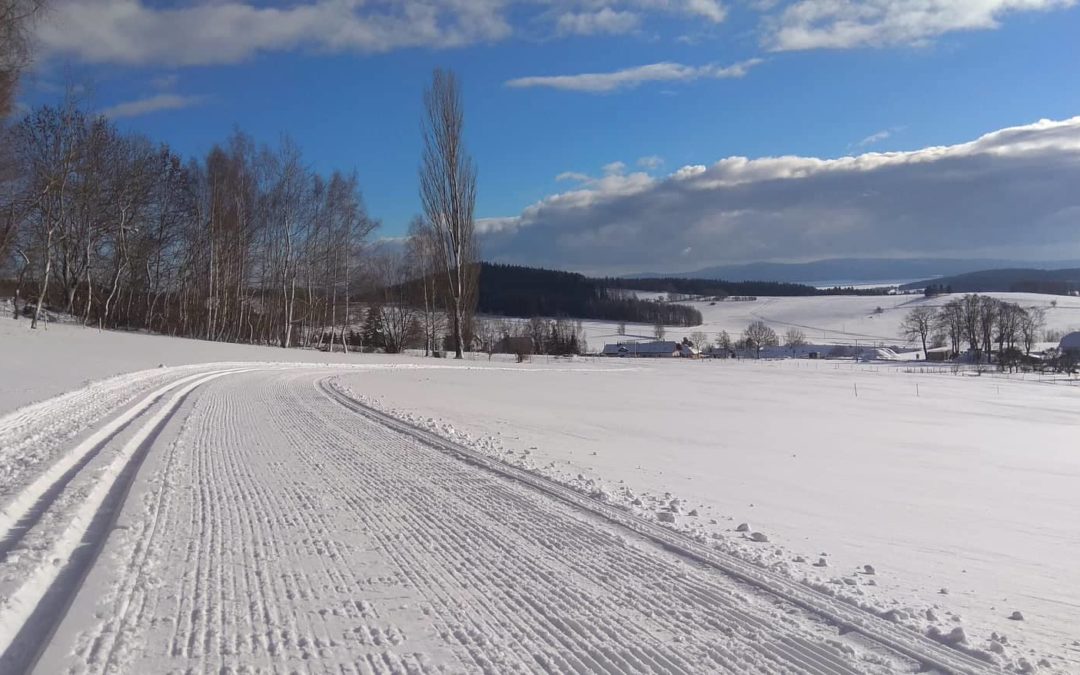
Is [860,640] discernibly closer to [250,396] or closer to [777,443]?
[777,443]

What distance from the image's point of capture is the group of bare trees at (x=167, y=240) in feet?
123

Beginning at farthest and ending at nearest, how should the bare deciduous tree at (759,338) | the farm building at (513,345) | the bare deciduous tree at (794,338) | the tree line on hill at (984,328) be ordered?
1. the bare deciduous tree at (794,338)
2. the bare deciduous tree at (759,338)
3. the tree line on hill at (984,328)
4. the farm building at (513,345)

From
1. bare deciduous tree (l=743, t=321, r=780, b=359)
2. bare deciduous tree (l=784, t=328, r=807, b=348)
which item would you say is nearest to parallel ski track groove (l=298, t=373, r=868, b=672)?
bare deciduous tree (l=743, t=321, r=780, b=359)

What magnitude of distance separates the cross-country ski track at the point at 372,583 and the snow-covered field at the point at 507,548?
0.08ft

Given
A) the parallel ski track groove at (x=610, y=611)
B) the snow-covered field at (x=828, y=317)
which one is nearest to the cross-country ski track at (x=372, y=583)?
the parallel ski track groove at (x=610, y=611)

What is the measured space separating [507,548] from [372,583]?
1299 mm

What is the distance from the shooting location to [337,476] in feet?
29.2

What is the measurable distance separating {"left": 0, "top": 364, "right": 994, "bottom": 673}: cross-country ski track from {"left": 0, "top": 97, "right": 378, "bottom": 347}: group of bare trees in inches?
1333

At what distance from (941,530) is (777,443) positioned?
6.93m

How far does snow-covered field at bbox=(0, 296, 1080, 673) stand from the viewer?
4148mm

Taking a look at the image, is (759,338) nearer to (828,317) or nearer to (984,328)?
(984,328)

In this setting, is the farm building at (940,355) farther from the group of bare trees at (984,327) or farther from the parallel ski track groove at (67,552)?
the parallel ski track groove at (67,552)

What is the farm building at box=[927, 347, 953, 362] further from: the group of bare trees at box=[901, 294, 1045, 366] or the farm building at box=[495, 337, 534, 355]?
the farm building at box=[495, 337, 534, 355]

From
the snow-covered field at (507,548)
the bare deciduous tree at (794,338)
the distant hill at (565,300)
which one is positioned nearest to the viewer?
the snow-covered field at (507,548)
